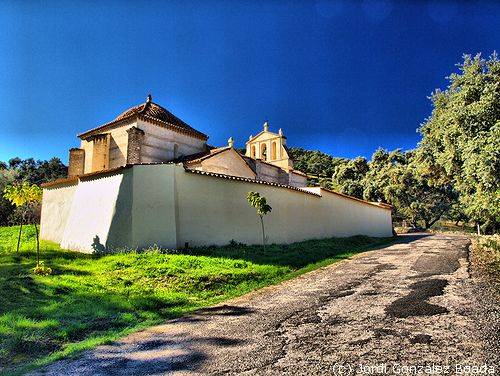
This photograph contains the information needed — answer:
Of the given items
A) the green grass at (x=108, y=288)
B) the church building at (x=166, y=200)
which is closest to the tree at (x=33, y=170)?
the church building at (x=166, y=200)

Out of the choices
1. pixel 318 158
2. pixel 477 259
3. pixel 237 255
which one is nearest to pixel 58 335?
pixel 237 255

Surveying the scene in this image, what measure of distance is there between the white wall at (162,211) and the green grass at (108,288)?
34.1 inches

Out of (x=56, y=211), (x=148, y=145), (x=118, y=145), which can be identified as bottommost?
(x=56, y=211)

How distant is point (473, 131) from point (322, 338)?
565 inches

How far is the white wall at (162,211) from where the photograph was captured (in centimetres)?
1301

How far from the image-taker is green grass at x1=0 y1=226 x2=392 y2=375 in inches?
216

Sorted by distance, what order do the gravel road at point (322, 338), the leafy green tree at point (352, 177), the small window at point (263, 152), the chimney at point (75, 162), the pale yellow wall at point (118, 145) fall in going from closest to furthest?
the gravel road at point (322, 338) → the pale yellow wall at point (118, 145) → the chimney at point (75, 162) → the small window at point (263, 152) → the leafy green tree at point (352, 177)

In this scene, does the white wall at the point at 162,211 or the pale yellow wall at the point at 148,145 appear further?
the pale yellow wall at the point at 148,145

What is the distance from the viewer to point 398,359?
3816 mm

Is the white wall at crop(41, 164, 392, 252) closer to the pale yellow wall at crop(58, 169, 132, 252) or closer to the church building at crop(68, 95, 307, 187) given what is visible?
the pale yellow wall at crop(58, 169, 132, 252)

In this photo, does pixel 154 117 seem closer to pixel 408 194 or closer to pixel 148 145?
pixel 148 145

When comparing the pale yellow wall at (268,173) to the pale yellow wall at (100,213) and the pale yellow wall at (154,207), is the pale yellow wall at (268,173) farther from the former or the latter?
the pale yellow wall at (154,207)

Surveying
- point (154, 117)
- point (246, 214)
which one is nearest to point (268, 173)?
point (154, 117)

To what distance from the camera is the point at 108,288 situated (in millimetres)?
8844
